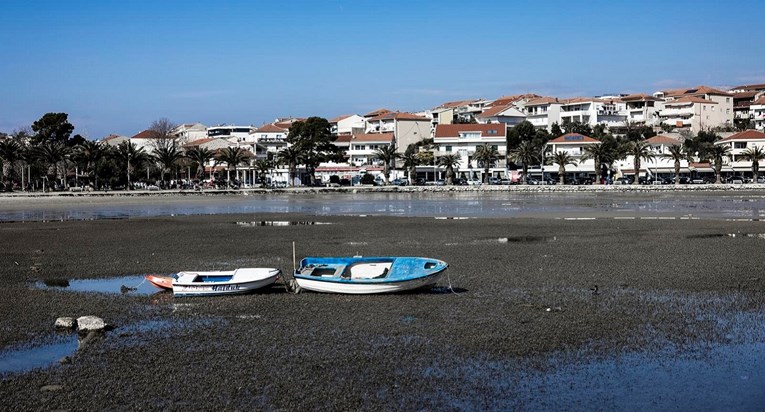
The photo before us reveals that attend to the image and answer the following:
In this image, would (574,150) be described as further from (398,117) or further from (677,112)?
(677,112)

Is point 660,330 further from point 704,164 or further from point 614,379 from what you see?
point 704,164

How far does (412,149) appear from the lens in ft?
409

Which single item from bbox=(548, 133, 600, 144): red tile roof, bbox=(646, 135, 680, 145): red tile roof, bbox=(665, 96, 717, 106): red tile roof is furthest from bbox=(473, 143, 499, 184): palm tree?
bbox=(665, 96, 717, 106): red tile roof

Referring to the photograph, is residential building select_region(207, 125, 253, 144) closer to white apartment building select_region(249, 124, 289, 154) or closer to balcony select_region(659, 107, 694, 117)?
white apartment building select_region(249, 124, 289, 154)

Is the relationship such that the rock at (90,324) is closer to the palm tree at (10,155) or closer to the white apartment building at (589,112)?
the palm tree at (10,155)

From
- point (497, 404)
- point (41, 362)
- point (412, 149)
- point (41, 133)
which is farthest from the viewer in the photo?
point (412, 149)

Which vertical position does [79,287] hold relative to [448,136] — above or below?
below

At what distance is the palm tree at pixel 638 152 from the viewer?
10775 cm

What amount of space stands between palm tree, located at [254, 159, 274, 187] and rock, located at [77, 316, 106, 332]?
344ft

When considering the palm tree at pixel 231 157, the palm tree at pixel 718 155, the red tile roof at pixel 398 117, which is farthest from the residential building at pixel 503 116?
the palm tree at pixel 231 157

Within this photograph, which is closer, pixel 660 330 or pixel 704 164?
pixel 660 330

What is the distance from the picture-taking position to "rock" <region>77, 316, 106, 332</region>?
16.5 m

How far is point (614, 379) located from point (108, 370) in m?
8.58

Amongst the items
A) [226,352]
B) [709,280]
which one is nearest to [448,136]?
[709,280]
